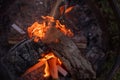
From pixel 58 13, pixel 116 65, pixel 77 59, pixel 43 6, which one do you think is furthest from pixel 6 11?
pixel 116 65

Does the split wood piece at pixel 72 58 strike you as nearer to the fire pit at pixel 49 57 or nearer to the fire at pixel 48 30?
the fire pit at pixel 49 57

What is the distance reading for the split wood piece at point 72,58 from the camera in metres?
3.32

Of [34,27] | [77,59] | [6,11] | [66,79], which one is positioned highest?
[6,11]

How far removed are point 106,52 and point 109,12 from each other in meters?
0.76

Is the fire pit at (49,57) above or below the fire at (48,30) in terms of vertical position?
below

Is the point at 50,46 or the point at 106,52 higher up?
the point at 50,46

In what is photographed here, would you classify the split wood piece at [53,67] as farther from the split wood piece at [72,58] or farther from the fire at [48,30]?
the fire at [48,30]

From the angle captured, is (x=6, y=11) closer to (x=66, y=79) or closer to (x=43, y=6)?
(x=43, y=6)

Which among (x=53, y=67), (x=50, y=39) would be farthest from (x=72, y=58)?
A: (x=50, y=39)

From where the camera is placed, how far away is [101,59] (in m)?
3.68

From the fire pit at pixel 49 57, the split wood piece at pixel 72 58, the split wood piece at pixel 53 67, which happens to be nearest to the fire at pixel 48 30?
the fire pit at pixel 49 57

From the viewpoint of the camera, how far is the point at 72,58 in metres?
3.33

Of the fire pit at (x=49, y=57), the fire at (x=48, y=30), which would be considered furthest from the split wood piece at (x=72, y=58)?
the fire at (x=48, y=30)

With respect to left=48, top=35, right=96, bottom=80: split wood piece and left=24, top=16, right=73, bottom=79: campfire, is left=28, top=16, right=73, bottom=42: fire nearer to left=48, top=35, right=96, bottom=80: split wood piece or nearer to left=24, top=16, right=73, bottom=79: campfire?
left=24, top=16, right=73, bottom=79: campfire
